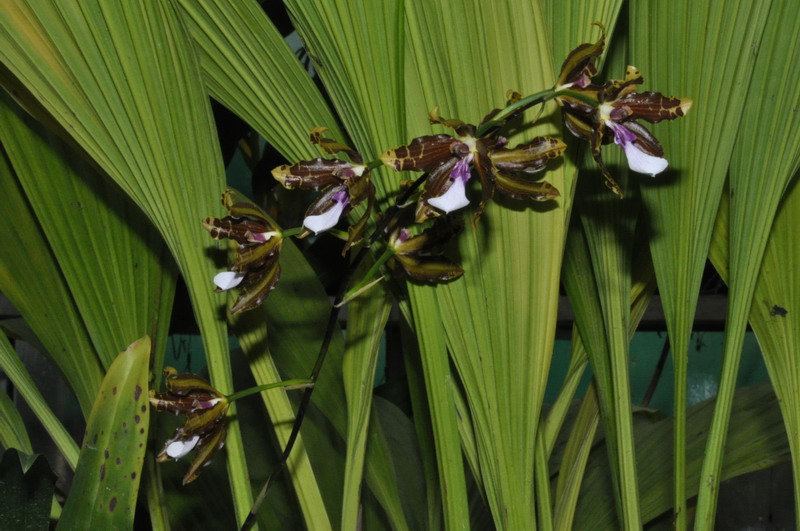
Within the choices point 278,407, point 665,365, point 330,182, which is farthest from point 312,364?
point 665,365

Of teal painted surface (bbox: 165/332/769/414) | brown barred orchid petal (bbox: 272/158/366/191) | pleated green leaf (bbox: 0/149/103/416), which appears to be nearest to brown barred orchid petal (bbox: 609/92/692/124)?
brown barred orchid petal (bbox: 272/158/366/191)

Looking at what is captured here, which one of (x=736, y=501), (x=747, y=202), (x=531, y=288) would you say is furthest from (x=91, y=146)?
(x=736, y=501)

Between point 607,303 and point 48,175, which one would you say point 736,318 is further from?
point 48,175

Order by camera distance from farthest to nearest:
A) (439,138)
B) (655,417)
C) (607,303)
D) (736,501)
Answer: (736,501) → (655,417) → (607,303) → (439,138)

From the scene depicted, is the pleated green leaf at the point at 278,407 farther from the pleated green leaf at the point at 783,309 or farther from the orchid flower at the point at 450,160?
the pleated green leaf at the point at 783,309

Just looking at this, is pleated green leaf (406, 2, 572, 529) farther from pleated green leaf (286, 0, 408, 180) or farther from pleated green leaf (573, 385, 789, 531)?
pleated green leaf (573, 385, 789, 531)

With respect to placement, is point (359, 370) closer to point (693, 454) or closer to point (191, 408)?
point (191, 408)

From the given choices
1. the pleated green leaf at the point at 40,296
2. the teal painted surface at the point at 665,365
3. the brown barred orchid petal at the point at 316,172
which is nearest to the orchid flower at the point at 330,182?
the brown barred orchid petal at the point at 316,172
